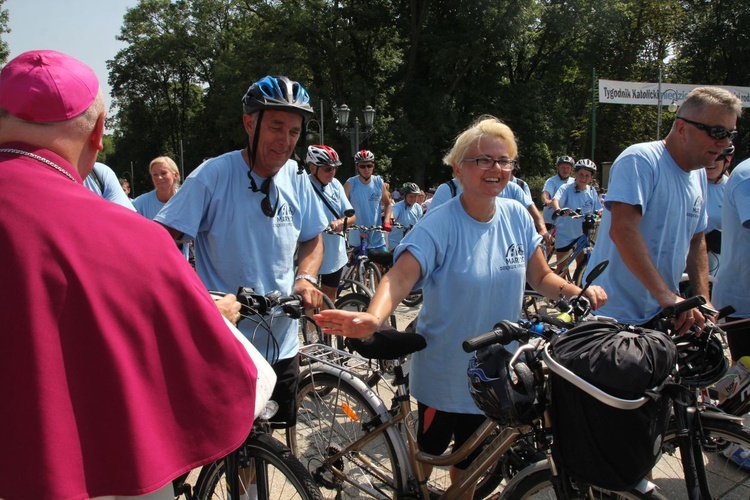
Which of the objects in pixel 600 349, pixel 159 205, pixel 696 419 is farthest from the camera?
pixel 159 205

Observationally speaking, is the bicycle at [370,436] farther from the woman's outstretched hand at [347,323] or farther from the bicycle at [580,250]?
the bicycle at [580,250]

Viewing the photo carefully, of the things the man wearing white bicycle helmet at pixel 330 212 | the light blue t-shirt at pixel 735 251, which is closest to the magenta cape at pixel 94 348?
the light blue t-shirt at pixel 735 251

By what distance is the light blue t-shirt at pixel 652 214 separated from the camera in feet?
10.2

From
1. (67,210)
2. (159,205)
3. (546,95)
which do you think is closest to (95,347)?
(67,210)

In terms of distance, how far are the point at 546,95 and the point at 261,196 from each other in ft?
116

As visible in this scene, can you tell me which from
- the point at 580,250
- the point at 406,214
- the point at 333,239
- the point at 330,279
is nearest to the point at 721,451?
the point at 330,279

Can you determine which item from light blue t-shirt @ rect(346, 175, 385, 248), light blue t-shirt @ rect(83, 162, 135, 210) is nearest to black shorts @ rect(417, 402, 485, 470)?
light blue t-shirt @ rect(83, 162, 135, 210)

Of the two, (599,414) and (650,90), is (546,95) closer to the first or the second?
(650,90)

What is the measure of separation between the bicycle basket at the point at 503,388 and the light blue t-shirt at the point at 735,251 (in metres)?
2.07

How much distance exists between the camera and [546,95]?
117 feet

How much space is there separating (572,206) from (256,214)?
7370mm

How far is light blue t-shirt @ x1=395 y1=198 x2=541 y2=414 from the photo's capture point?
8.91 feet

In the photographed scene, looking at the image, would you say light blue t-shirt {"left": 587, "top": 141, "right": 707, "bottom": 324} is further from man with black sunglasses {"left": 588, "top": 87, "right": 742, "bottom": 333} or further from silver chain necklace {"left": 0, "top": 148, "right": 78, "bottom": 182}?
silver chain necklace {"left": 0, "top": 148, "right": 78, "bottom": 182}

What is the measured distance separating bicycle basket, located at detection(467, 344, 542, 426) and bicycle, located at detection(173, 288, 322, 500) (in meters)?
0.85
